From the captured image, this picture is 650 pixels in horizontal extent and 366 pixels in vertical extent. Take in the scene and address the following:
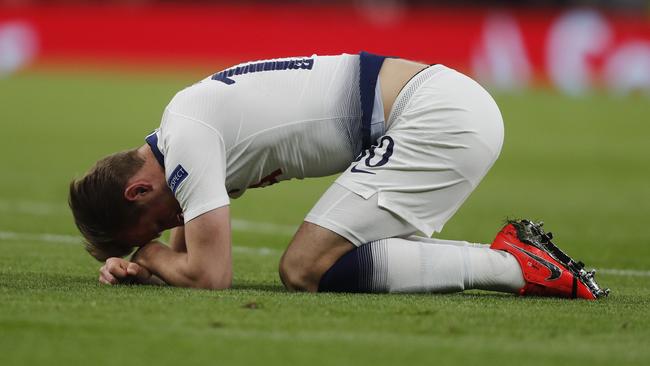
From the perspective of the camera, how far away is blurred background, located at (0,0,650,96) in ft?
78.0

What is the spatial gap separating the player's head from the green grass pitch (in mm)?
314

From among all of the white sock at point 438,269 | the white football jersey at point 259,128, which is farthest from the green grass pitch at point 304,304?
the white football jersey at point 259,128

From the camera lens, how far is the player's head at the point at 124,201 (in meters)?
5.77

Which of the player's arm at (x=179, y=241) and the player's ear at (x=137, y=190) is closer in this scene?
the player's ear at (x=137, y=190)

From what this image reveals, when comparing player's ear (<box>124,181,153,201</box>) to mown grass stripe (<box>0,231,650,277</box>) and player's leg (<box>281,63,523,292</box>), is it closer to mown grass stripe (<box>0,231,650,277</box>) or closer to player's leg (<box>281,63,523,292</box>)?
player's leg (<box>281,63,523,292</box>)

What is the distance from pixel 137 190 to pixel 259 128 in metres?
0.67

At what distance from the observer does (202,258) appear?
18.1 ft

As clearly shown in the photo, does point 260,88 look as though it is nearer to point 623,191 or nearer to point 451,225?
point 451,225

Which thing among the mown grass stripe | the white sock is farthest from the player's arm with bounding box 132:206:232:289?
the mown grass stripe

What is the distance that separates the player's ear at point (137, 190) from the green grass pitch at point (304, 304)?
45cm

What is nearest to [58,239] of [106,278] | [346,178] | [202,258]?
[106,278]

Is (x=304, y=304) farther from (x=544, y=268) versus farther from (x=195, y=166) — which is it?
(x=544, y=268)

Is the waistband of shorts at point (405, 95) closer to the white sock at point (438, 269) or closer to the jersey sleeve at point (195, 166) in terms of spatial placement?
the white sock at point (438, 269)

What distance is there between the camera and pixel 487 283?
5770 mm
